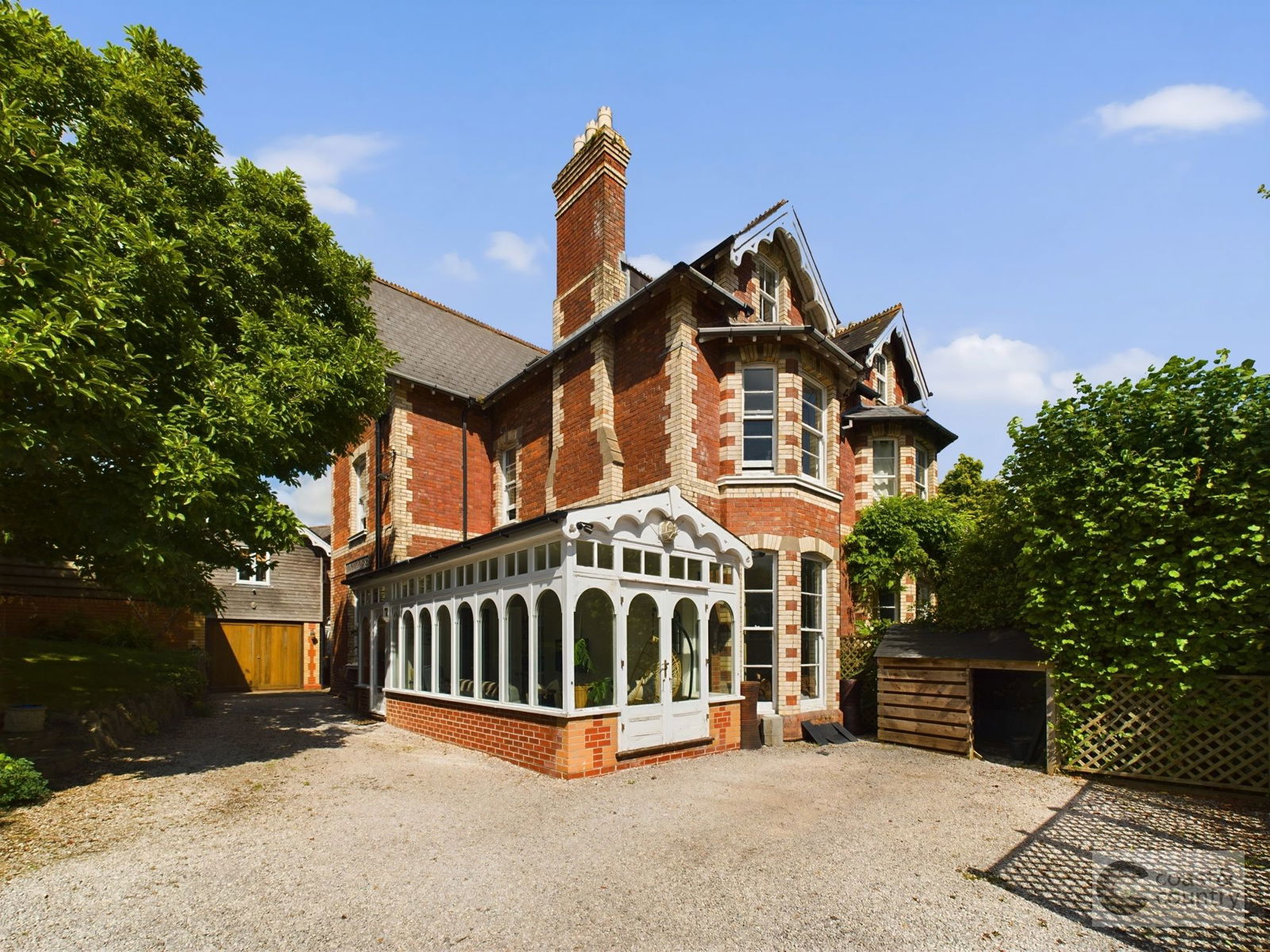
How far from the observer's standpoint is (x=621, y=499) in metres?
12.6

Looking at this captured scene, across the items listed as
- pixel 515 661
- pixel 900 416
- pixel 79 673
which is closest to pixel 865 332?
pixel 900 416

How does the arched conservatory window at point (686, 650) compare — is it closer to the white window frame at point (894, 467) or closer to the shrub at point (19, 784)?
the white window frame at point (894, 467)

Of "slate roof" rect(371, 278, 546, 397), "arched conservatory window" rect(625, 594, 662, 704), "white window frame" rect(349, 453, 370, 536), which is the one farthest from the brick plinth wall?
"slate roof" rect(371, 278, 546, 397)

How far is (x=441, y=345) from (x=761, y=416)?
36.3ft

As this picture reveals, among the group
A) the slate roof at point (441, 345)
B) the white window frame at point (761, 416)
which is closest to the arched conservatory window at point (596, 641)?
the white window frame at point (761, 416)

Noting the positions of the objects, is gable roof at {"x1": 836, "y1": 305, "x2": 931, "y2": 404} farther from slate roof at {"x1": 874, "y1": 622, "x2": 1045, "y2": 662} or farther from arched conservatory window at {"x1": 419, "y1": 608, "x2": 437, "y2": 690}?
arched conservatory window at {"x1": 419, "y1": 608, "x2": 437, "y2": 690}

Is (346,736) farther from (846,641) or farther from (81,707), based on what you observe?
(846,641)

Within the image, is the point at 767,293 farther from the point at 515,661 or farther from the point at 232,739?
the point at 232,739

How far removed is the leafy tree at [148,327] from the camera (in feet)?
22.6

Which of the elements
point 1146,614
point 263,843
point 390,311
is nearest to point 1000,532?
point 1146,614

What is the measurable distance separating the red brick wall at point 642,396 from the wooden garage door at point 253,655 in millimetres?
17160

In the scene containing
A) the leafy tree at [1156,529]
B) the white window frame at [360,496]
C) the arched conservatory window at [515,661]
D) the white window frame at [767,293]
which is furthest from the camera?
the white window frame at [360,496]

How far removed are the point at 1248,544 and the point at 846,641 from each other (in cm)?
708

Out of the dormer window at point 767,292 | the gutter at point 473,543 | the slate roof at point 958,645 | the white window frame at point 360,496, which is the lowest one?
the slate roof at point 958,645
